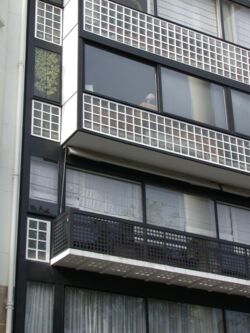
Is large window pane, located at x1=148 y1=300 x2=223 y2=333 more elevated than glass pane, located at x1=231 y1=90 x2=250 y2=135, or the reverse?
glass pane, located at x1=231 y1=90 x2=250 y2=135

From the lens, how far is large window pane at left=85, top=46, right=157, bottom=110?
18766 mm

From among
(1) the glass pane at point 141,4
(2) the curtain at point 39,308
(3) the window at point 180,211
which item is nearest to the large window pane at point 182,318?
(3) the window at point 180,211

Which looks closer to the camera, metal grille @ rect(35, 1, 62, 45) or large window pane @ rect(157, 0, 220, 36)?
metal grille @ rect(35, 1, 62, 45)

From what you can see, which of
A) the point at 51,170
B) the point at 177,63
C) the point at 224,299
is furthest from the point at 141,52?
the point at 224,299

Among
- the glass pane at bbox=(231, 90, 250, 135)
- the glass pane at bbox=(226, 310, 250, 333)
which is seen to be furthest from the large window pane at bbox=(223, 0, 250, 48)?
the glass pane at bbox=(226, 310, 250, 333)

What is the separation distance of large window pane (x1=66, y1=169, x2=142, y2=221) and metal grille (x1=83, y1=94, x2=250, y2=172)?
54.3 inches

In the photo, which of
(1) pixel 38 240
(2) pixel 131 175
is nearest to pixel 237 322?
(2) pixel 131 175

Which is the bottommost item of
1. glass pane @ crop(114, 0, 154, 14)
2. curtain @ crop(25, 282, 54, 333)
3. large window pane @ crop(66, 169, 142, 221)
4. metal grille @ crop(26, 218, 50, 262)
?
curtain @ crop(25, 282, 54, 333)

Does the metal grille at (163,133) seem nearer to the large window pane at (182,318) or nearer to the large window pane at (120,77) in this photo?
the large window pane at (120,77)

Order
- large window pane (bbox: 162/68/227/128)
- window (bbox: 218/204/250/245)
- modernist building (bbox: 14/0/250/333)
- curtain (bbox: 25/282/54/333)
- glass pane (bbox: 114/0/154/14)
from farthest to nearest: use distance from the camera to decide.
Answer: glass pane (bbox: 114/0/154/14) < window (bbox: 218/204/250/245) < large window pane (bbox: 162/68/227/128) < modernist building (bbox: 14/0/250/333) < curtain (bbox: 25/282/54/333)

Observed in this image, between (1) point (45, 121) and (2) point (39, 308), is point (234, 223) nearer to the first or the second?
(1) point (45, 121)

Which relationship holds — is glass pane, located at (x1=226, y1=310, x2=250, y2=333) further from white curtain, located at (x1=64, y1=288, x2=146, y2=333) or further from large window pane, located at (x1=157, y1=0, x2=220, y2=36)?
large window pane, located at (x1=157, y1=0, x2=220, y2=36)

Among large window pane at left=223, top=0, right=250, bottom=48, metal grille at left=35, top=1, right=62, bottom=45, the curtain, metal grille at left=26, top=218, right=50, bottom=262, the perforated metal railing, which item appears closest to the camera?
the curtain

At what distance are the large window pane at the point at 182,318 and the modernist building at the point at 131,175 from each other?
1.3 inches
